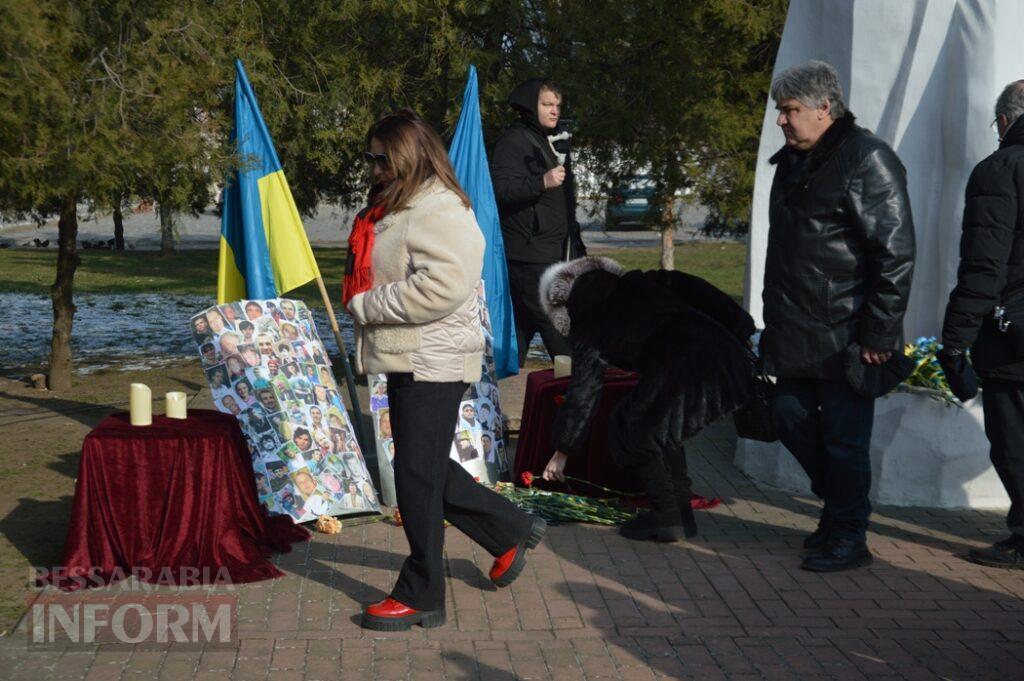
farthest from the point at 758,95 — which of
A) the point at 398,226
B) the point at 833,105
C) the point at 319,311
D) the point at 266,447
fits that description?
the point at 319,311

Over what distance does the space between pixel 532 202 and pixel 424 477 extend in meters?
Result: 2.85

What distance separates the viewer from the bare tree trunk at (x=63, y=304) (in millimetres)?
9602

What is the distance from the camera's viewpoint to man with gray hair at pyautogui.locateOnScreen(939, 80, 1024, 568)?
17.1ft

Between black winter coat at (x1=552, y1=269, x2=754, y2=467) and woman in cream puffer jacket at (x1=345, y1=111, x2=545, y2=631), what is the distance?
81 cm

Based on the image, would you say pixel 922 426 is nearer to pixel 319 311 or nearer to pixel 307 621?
pixel 307 621

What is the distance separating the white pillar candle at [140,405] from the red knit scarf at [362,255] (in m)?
1.31

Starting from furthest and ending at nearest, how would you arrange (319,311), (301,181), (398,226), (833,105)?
(319,311)
(301,181)
(833,105)
(398,226)

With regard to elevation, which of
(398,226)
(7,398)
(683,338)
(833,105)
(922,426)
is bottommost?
(7,398)

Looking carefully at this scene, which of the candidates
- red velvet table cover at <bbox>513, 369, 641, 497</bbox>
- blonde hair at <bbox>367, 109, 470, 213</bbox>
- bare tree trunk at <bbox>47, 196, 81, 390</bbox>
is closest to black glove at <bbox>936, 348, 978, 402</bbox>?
red velvet table cover at <bbox>513, 369, 641, 497</bbox>

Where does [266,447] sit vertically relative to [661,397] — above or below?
below

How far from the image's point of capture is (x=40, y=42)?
6.23 metres

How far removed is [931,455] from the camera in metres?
6.44

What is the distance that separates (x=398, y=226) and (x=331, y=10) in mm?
4609

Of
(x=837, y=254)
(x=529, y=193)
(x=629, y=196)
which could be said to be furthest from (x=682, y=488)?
(x=629, y=196)
